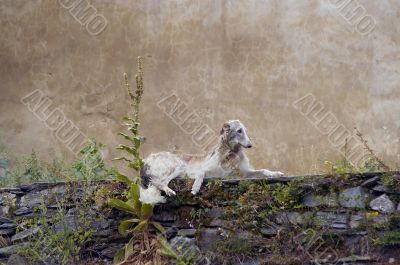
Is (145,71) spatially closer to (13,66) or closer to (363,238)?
(13,66)

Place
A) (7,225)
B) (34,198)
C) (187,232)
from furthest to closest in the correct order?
(34,198) → (7,225) → (187,232)

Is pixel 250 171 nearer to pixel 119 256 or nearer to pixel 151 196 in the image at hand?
pixel 151 196

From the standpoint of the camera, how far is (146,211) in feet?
34.5

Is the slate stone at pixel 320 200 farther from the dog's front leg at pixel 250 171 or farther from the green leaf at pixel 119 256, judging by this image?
the green leaf at pixel 119 256

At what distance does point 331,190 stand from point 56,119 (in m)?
Answer: 5.67

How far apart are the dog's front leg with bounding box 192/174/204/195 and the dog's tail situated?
344 mm
